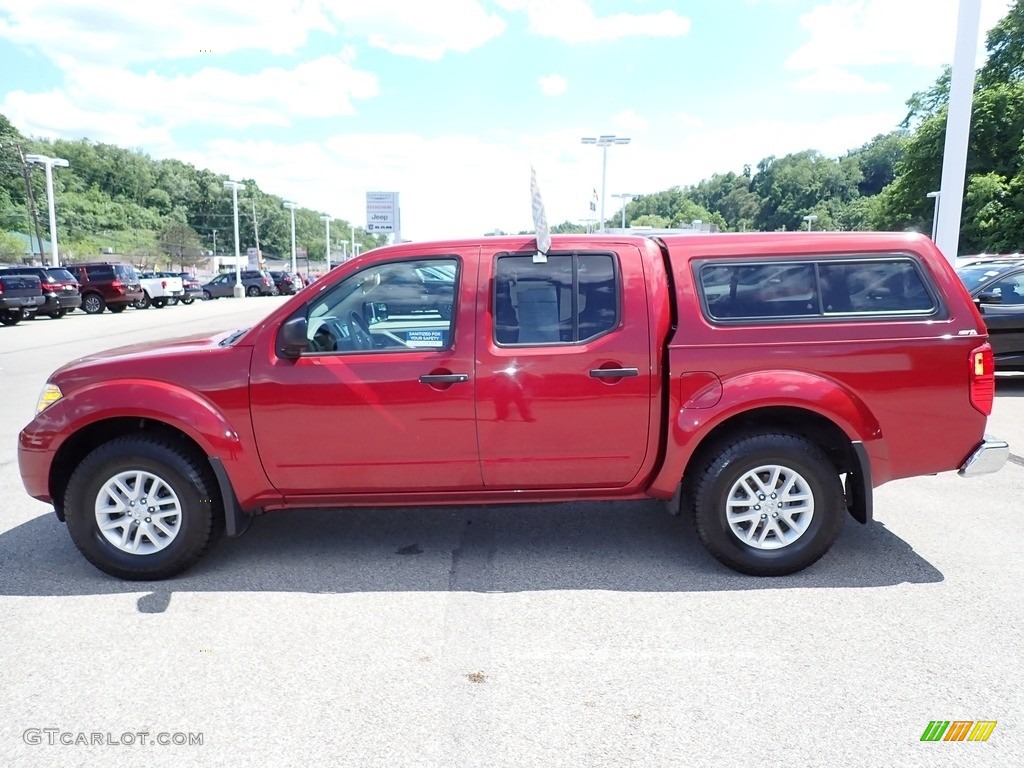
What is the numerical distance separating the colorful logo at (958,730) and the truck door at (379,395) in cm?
233

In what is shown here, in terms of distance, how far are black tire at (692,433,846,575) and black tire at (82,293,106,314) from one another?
29.1 metres

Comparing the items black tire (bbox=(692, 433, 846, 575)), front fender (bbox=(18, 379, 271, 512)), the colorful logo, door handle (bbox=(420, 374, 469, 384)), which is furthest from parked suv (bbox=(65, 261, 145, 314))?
the colorful logo

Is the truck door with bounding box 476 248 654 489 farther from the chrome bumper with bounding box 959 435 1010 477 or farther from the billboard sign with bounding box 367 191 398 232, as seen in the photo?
the billboard sign with bounding box 367 191 398 232

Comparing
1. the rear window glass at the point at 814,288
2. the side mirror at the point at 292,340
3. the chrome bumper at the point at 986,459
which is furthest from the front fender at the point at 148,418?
the chrome bumper at the point at 986,459

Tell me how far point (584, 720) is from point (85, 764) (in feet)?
5.83

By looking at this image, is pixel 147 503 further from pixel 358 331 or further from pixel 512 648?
pixel 512 648

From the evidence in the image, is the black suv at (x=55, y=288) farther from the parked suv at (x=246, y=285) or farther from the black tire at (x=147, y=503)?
the black tire at (x=147, y=503)

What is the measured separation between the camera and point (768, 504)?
419 centimetres

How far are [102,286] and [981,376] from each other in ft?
97.6

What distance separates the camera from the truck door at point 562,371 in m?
4.07

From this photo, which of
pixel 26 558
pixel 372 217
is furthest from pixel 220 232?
pixel 26 558

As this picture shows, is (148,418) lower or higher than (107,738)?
higher

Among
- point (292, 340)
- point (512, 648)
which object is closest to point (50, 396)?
point (292, 340)

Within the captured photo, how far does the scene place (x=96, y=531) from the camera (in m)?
4.17
